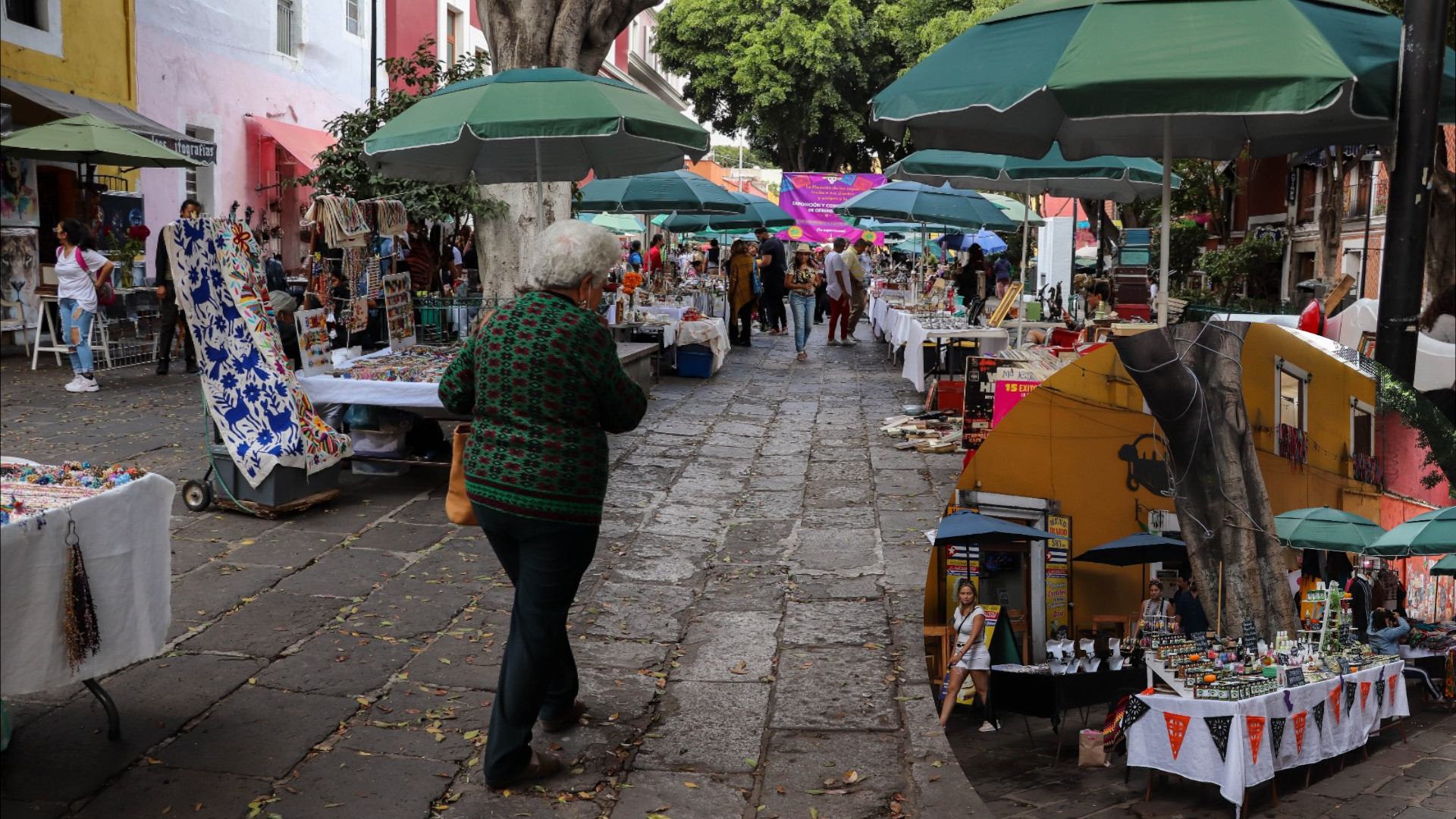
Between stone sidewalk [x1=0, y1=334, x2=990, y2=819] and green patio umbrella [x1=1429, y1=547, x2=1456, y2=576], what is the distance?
1214 mm

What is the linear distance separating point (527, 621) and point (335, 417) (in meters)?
4.54

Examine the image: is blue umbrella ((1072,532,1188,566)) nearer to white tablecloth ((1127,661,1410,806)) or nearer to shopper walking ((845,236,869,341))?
white tablecloth ((1127,661,1410,806))

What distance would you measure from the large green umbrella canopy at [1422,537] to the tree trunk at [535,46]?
8.30m

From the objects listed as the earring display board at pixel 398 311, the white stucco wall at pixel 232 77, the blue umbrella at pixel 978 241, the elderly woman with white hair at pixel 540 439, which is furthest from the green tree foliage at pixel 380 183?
the blue umbrella at pixel 978 241

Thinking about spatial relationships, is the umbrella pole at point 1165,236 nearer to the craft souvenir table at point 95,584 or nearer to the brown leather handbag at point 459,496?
the brown leather handbag at point 459,496

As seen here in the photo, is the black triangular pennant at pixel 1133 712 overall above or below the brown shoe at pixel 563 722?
above

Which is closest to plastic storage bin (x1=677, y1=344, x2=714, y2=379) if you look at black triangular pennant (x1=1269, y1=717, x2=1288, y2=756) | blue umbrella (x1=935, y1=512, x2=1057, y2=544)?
blue umbrella (x1=935, y1=512, x2=1057, y2=544)

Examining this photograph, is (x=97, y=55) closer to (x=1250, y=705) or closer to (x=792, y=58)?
(x=1250, y=705)

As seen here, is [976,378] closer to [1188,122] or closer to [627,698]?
[1188,122]

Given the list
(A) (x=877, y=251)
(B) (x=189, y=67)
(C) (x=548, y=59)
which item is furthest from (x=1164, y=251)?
(A) (x=877, y=251)

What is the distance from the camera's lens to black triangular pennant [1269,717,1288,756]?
2.48m

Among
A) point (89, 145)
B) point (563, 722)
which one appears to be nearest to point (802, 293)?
point (89, 145)

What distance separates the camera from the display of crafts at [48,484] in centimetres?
318

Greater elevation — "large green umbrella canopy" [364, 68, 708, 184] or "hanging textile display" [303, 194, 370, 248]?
"large green umbrella canopy" [364, 68, 708, 184]
